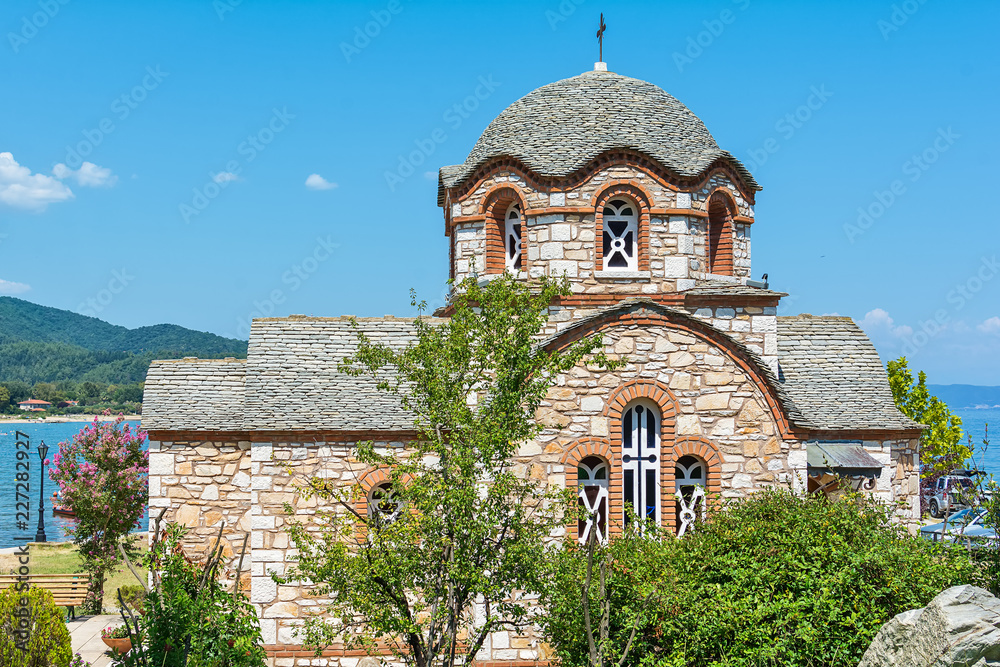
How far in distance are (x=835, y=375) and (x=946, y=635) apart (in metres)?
8.61

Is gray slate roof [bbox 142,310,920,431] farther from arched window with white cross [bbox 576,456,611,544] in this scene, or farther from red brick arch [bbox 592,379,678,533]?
arched window with white cross [bbox 576,456,611,544]

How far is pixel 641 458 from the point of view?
44.4ft

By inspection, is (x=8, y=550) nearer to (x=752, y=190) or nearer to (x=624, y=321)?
(x=624, y=321)

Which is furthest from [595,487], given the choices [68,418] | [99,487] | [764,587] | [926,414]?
[68,418]

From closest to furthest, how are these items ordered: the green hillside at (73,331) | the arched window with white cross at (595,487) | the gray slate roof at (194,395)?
1. the arched window with white cross at (595,487)
2. the gray slate roof at (194,395)
3. the green hillside at (73,331)

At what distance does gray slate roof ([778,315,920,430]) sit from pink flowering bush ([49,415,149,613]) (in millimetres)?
13171

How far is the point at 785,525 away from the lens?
9.69 metres

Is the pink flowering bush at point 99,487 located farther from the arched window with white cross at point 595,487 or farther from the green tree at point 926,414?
the green tree at point 926,414

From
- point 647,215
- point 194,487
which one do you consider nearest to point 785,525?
point 647,215

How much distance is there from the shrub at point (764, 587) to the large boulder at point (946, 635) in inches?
18.3

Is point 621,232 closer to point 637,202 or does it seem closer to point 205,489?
point 637,202

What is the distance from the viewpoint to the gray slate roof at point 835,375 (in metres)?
14.6

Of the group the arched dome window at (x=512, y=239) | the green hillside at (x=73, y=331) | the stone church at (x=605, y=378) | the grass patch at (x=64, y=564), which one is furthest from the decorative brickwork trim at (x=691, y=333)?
the green hillside at (x=73, y=331)

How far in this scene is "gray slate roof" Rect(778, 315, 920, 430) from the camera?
47.8ft
